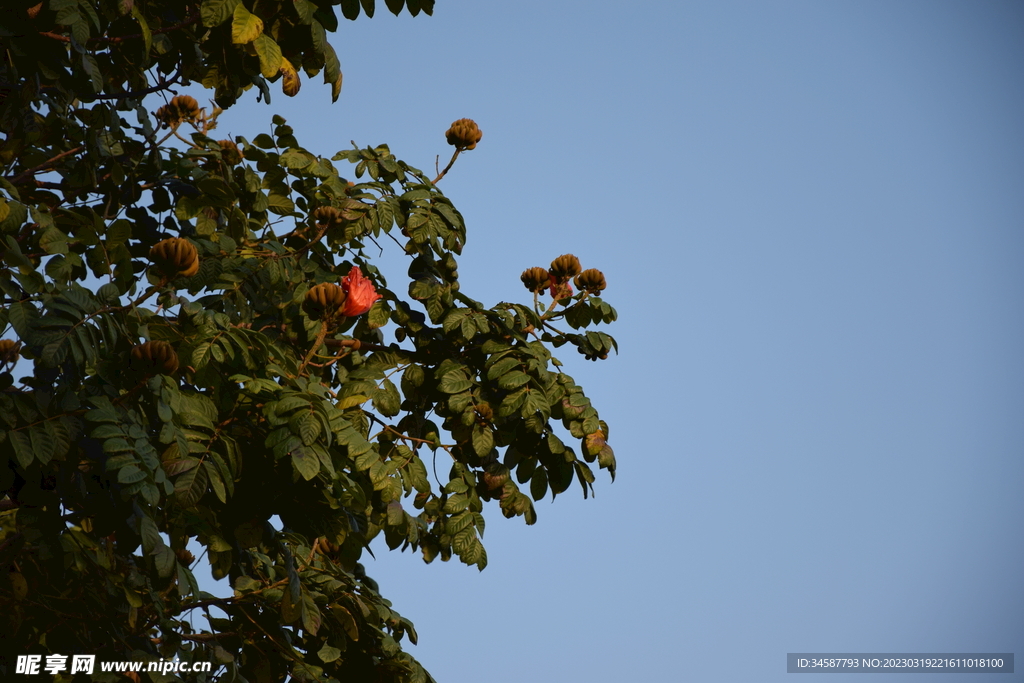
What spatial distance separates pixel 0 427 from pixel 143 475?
0.39 meters

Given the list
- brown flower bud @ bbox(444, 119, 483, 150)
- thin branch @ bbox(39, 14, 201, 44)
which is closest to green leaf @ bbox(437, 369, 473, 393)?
brown flower bud @ bbox(444, 119, 483, 150)

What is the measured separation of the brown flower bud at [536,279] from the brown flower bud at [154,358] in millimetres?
1602

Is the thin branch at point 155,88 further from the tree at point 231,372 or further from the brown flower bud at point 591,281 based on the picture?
the brown flower bud at point 591,281

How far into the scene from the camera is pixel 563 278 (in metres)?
3.61

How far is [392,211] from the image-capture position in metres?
3.28

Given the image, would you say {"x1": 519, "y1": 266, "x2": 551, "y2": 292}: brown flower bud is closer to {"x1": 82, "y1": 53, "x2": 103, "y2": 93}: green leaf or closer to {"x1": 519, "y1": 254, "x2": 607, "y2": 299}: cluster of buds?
{"x1": 519, "y1": 254, "x2": 607, "y2": 299}: cluster of buds

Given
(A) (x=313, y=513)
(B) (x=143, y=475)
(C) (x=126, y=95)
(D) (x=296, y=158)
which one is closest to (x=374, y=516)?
(A) (x=313, y=513)

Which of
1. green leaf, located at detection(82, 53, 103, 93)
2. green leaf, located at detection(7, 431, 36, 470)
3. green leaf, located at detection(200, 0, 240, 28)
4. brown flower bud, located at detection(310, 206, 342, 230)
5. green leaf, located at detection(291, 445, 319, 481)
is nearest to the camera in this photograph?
green leaf, located at detection(7, 431, 36, 470)

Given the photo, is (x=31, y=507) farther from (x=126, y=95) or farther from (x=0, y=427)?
(x=126, y=95)

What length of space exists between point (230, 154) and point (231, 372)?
1.35 metres

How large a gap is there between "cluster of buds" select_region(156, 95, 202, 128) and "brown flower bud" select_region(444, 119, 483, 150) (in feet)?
3.97

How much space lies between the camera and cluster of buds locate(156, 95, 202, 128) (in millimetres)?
4035

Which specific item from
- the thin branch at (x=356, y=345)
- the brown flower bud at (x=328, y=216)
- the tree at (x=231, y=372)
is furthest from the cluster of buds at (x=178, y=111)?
the thin branch at (x=356, y=345)

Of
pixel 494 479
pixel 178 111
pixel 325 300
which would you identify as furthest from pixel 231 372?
pixel 178 111
